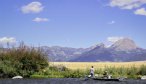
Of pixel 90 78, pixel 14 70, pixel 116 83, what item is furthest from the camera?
pixel 14 70

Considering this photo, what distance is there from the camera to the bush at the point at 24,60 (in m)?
60.0

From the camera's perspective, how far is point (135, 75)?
5978cm

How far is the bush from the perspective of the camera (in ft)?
197

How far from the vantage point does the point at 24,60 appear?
200 feet

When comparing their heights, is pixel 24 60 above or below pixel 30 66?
above

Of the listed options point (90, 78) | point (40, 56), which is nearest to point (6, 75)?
point (40, 56)

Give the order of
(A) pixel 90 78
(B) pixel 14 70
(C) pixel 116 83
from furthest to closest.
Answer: (B) pixel 14 70 < (A) pixel 90 78 < (C) pixel 116 83

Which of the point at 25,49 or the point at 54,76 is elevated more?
the point at 25,49

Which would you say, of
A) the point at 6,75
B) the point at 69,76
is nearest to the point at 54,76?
the point at 69,76

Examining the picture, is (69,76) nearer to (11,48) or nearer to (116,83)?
(11,48)

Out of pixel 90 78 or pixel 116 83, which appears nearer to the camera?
pixel 116 83

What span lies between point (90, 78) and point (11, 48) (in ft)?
46.5

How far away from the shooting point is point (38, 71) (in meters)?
61.7

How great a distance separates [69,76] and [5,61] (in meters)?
9.60
